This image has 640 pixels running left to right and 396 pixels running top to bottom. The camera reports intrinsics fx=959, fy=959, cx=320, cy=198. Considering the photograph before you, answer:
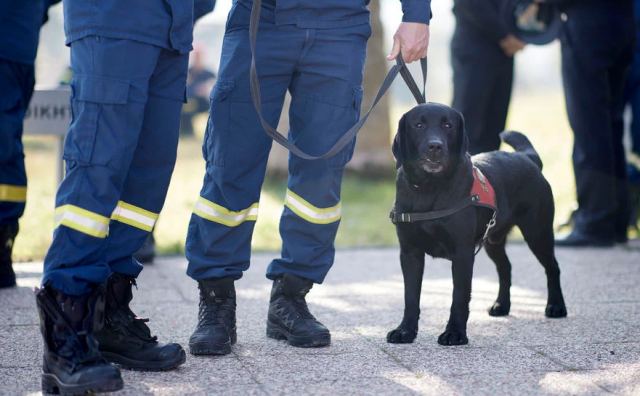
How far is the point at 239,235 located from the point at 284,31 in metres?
0.83

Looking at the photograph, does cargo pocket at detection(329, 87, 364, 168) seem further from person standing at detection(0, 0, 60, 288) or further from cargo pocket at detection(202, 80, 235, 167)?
person standing at detection(0, 0, 60, 288)

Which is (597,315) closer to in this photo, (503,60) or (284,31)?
(284,31)

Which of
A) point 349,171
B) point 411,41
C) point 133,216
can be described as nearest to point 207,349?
point 133,216

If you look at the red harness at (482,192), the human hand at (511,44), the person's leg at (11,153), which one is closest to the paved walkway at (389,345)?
the person's leg at (11,153)

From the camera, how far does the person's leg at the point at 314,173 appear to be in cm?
381

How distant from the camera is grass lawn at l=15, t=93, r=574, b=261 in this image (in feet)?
24.1

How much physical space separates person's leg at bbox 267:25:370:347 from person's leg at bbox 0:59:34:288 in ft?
5.28

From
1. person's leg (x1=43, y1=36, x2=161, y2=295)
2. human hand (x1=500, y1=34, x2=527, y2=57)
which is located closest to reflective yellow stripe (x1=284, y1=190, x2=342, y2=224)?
person's leg (x1=43, y1=36, x2=161, y2=295)

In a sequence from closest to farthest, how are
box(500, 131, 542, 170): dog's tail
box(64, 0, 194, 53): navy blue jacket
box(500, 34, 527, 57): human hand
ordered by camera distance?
box(64, 0, 194, 53): navy blue jacket, box(500, 131, 542, 170): dog's tail, box(500, 34, 527, 57): human hand

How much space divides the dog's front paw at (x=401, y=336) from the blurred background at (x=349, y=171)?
1260 mm

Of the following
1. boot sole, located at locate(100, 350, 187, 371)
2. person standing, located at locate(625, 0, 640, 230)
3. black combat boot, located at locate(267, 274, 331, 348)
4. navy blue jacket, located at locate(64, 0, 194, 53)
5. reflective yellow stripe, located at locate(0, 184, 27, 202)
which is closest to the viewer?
navy blue jacket, located at locate(64, 0, 194, 53)

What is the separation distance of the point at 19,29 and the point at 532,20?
3536 mm

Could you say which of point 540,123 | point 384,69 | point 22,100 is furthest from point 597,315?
point 540,123

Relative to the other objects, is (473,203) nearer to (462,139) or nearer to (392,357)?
(462,139)
